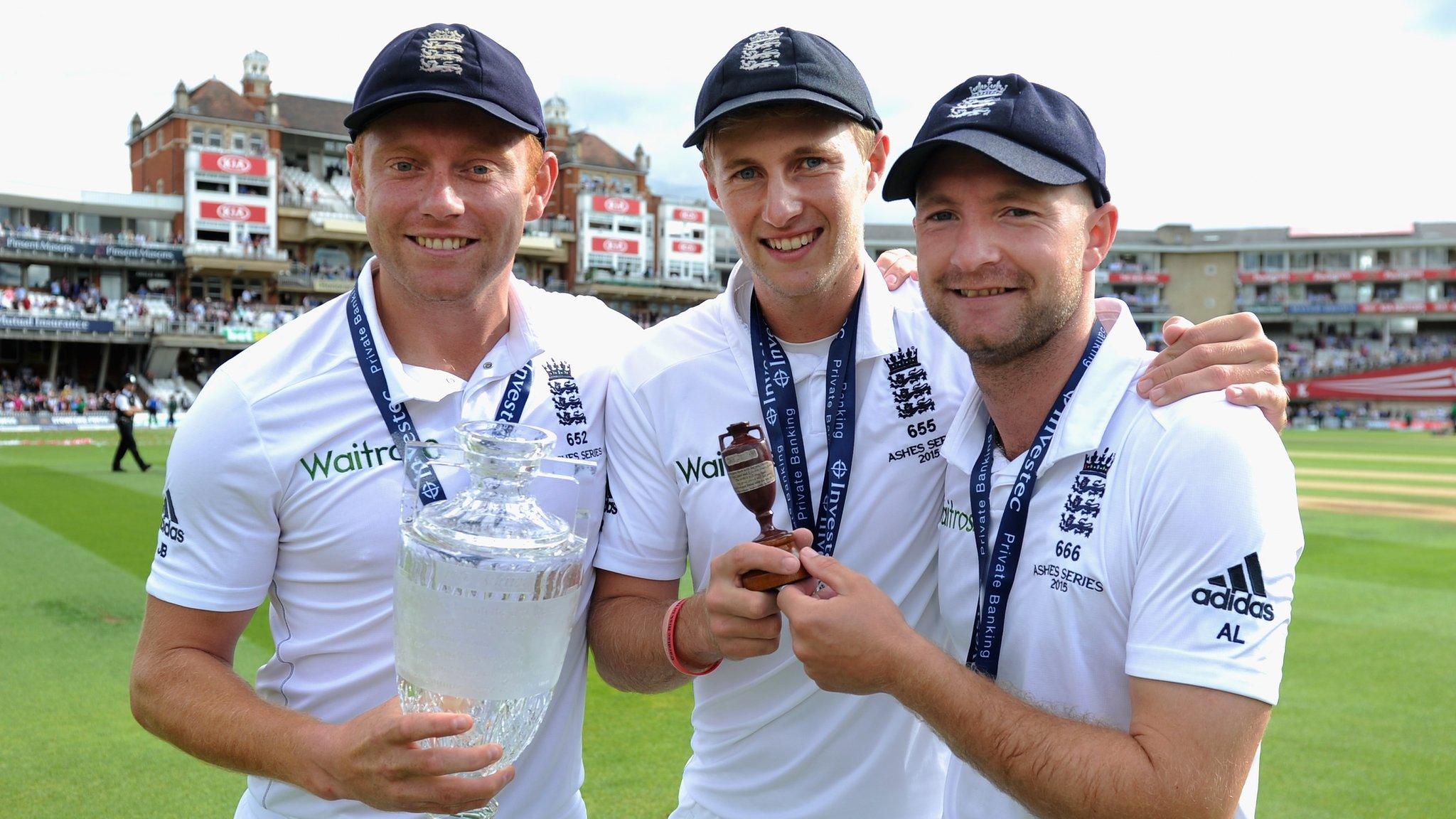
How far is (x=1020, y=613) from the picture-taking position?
2340 mm

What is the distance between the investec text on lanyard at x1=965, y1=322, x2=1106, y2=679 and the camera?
235 cm

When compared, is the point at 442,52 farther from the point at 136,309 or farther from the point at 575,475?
Result: the point at 136,309

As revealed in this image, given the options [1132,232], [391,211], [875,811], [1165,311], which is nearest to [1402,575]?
[875,811]

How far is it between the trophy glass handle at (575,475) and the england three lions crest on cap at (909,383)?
906 mm

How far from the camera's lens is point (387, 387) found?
2543mm

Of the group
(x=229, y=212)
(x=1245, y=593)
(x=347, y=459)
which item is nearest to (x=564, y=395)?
(x=347, y=459)

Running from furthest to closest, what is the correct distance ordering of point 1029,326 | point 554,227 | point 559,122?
1. point 559,122
2. point 554,227
3. point 1029,326

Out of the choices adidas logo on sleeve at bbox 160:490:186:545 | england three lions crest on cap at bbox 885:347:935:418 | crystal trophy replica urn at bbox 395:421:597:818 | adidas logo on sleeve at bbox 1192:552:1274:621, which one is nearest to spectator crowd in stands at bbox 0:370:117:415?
adidas logo on sleeve at bbox 160:490:186:545

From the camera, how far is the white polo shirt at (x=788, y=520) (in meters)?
2.72

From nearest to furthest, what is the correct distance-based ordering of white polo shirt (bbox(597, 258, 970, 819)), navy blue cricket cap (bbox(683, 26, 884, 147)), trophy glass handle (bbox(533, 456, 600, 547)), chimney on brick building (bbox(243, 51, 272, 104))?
1. trophy glass handle (bbox(533, 456, 600, 547))
2. navy blue cricket cap (bbox(683, 26, 884, 147))
3. white polo shirt (bbox(597, 258, 970, 819))
4. chimney on brick building (bbox(243, 51, 272, 104))

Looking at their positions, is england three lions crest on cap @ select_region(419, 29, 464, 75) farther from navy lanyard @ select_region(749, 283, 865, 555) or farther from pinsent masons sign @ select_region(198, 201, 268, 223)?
pinsent masons sign @ select_region(198, 201, 268, 223)

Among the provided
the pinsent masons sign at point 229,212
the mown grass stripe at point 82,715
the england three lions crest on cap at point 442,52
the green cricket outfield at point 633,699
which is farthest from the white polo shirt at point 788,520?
the pinsent masons sign at point 229,212

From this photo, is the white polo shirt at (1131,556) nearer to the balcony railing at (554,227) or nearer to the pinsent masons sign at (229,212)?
the pinsent masons sign at (229,212)

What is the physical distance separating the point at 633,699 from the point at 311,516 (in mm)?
Result: 4701
